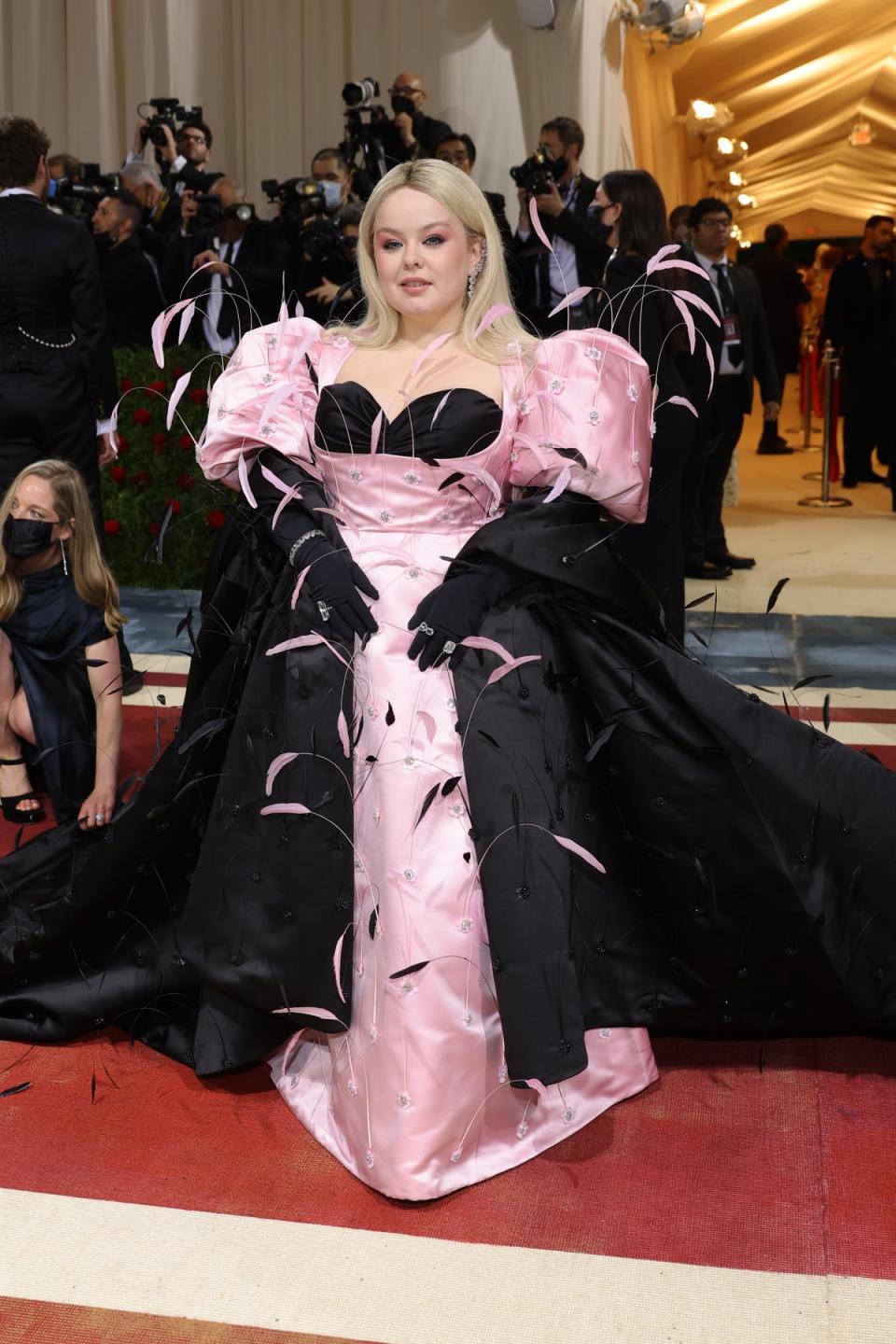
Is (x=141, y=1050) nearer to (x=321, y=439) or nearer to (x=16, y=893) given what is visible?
(x=16, y=893)

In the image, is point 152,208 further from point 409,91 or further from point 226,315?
point 409,91

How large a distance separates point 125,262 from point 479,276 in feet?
13.8

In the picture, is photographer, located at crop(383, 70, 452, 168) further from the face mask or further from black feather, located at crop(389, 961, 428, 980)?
black feather, located at crop(389, 961, 428, 980)

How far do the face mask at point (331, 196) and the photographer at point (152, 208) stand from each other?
30.8 inches

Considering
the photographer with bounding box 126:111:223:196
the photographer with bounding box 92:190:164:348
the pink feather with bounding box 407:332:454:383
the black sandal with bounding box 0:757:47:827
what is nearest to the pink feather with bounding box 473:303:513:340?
the pink feather with bounding box 407:332:454:383

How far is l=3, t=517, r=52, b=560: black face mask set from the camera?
11.3ft

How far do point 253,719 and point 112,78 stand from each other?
26.3 ft

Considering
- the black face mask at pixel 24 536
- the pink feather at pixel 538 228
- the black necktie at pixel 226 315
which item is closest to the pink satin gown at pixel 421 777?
the pink feather at pixel 538 228

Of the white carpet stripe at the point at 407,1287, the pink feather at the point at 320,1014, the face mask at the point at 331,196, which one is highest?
the face mask at the point at 331,196

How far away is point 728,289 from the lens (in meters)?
6.38

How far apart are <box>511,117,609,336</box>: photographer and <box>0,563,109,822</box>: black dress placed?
2.73 metres

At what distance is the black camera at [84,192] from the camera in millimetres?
6285

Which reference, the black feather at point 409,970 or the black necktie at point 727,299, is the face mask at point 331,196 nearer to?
the black necktie at point 727,299

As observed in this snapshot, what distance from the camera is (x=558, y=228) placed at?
235 inches
